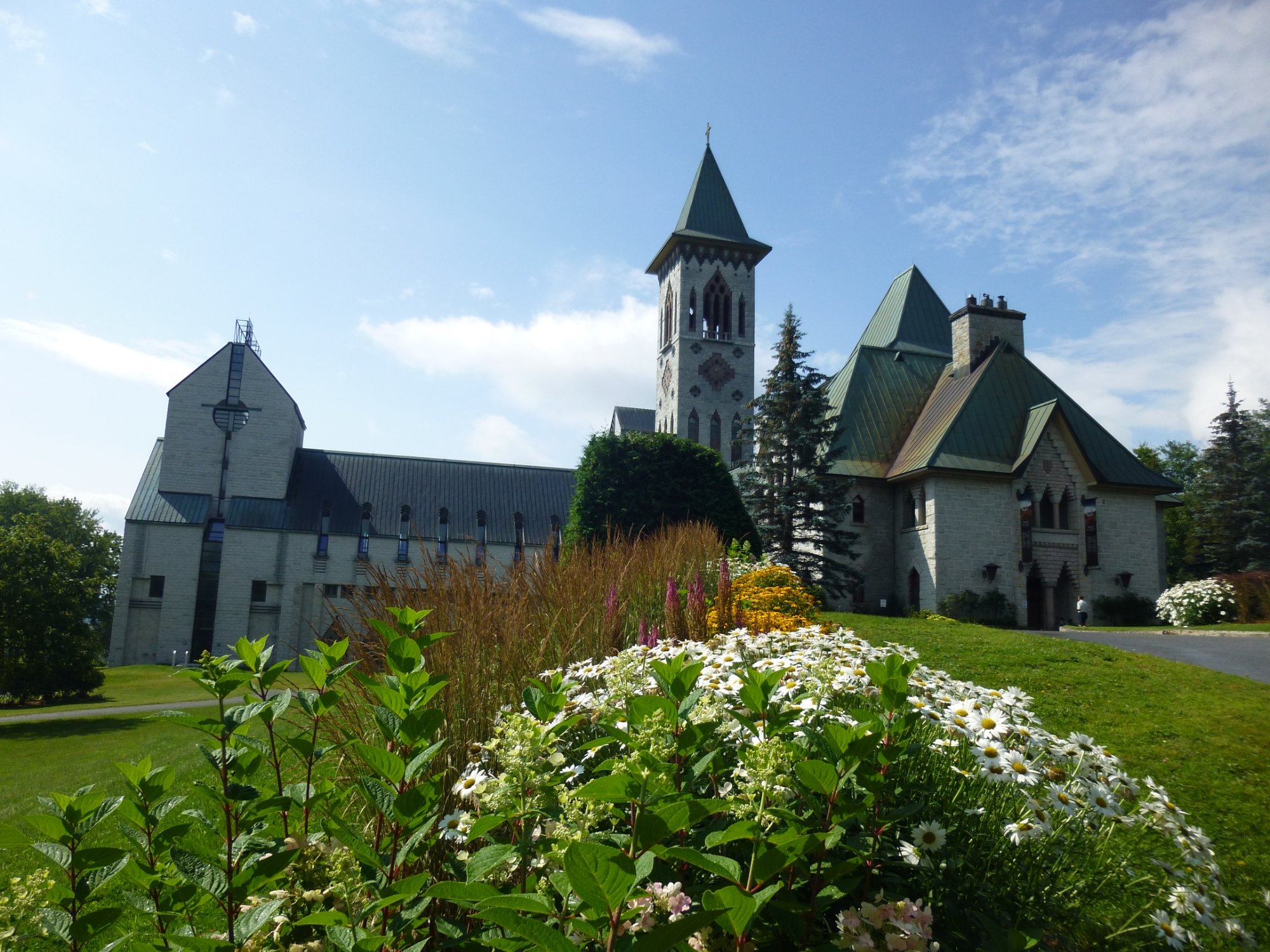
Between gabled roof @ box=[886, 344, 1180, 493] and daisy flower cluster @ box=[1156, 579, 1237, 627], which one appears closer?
daisy flower cluster @ box=[1156, 579, 1237, 627]

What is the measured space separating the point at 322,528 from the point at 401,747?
4175 cm

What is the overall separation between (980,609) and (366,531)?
29694 millimetres

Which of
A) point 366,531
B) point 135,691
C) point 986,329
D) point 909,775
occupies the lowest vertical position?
point 135,691

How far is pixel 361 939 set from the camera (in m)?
1.65

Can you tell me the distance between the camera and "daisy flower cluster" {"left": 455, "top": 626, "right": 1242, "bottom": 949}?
6.86 feet

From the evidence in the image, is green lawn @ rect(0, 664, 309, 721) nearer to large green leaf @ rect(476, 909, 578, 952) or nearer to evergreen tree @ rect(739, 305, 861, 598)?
large green leaf @ rect(476, 909, 578, 952)

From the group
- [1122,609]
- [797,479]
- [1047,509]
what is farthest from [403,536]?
[1122,609]

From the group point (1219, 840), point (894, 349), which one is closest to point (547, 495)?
point (894, 349)

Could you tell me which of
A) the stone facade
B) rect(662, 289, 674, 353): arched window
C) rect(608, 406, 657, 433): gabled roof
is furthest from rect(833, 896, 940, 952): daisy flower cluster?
rect(608, 406, 657, 433): gabled roof

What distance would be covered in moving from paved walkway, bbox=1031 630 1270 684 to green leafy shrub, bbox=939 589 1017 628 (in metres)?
7.17

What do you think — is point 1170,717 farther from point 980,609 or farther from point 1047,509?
point 1047,509

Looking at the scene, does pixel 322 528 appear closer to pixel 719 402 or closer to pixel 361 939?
pixel 719 402

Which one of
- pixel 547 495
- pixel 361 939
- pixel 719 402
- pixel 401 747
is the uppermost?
pixel 719 402

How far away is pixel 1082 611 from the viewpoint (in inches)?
1102
